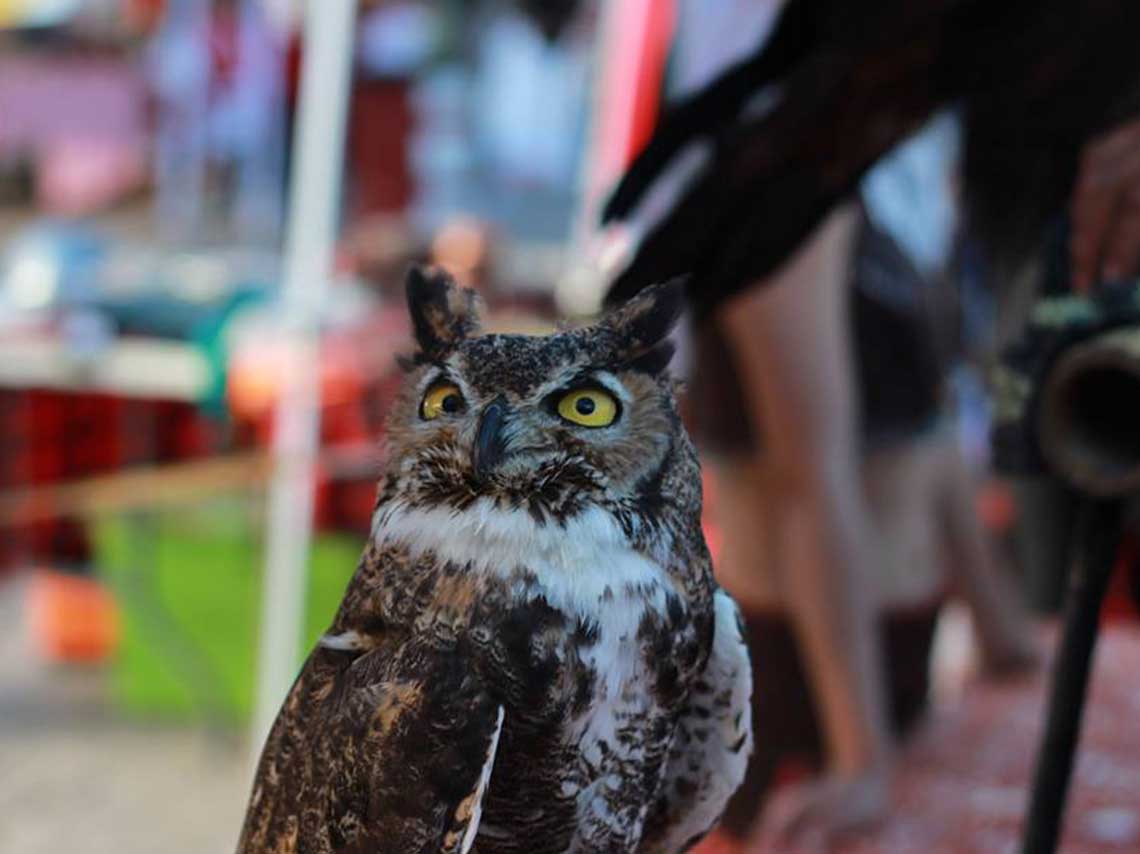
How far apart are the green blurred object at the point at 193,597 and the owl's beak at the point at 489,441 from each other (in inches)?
74.8

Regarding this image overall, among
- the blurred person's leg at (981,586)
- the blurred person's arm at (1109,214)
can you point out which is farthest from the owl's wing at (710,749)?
the blurred person's leg at (981,586)

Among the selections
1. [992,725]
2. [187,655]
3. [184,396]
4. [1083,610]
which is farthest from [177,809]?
[1083,610]

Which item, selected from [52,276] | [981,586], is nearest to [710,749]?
[981,586]

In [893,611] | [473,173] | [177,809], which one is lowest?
[177,809]

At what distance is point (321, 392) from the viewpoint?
2.21 m

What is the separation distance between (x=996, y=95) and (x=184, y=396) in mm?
1930

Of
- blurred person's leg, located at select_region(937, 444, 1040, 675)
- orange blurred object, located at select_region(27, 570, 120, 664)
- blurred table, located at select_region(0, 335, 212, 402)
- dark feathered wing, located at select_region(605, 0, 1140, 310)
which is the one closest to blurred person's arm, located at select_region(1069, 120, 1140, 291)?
dark feathered wing, located at select_region(605, 0, 1140, 310)

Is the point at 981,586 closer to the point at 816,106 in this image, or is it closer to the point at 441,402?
the point at 816,106

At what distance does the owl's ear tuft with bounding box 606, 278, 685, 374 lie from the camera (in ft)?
1.34

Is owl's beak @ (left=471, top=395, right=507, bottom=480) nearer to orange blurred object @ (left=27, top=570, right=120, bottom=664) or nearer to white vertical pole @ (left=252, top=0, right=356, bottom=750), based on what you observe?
white vertical pole @ (left=252, top=0, right=356, bottom=750)

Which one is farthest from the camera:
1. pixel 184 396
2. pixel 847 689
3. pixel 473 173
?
pixel 473 173

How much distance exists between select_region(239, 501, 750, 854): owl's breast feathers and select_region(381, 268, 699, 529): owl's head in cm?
1

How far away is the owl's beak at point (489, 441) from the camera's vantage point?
387 millimetres

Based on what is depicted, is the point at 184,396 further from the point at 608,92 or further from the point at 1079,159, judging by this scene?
the point at 1079,159
